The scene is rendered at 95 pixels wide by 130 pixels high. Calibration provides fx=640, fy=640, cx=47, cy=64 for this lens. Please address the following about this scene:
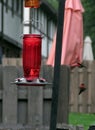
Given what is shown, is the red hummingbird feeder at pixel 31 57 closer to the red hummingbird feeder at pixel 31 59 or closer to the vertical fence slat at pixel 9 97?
the red hummingbird feeder at pixel 31 59

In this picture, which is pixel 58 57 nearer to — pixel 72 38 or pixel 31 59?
pixel 31 59

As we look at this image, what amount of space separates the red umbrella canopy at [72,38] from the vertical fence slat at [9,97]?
5900 millimetres

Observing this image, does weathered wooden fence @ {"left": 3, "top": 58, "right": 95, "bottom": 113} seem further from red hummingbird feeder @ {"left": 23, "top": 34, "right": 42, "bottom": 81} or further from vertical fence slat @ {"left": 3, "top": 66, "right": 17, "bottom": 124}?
red hummingbird feeder @ {"left": 23, "top": 34, "right": 42, "bottom": 81}

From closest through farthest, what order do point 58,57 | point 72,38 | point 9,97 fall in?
1. point 58,57
2. point 9,97
3. point 72,38

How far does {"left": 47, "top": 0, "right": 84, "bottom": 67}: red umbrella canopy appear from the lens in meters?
11.9

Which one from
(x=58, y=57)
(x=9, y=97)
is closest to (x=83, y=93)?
(x=9, y=97)

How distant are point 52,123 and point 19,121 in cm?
196

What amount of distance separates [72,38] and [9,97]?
6.50 metres

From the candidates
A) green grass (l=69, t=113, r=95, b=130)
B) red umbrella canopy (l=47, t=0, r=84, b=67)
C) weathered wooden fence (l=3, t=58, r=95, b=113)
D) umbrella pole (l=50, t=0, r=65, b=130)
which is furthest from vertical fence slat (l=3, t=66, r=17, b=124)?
weathered wooden fence (l=3, t=58, r=95, b=113)

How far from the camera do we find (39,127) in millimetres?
5727

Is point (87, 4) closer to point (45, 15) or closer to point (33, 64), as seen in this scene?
point (45, 15)

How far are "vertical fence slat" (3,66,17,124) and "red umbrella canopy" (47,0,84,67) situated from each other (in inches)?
232

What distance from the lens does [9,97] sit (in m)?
5.80

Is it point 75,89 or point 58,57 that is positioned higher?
point 58,57
